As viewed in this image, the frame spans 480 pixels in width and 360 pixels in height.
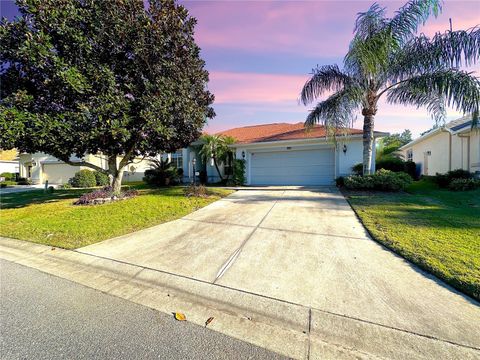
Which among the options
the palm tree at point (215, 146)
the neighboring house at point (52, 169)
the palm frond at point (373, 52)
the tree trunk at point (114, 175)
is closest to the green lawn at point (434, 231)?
the palm frond at point (373, 52)

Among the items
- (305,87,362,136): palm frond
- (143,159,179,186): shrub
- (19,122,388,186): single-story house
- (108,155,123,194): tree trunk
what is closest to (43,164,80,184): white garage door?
(143,159,179,186): shrub

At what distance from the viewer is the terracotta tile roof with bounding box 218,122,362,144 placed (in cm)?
1339

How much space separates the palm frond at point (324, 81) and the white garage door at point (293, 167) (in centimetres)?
377

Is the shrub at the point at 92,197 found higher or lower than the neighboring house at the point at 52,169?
lower

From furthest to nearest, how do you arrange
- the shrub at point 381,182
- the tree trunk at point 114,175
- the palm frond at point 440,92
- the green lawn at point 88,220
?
the tree trunk at point 114,175 < the shrub at point 381,182 < the palm frond at point 440,92 < the green lawn at point 88,220

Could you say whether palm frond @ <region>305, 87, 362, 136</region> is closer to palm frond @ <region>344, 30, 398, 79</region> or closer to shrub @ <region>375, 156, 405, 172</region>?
palm frond @ <region>344, 30, 398, 79</region>

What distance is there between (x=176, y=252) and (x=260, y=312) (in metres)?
2.19

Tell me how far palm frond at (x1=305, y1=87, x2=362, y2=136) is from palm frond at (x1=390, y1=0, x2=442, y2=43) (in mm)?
2478

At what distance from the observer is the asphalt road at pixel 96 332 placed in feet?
6.74

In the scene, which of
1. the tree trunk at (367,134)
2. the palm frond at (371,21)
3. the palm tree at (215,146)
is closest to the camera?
the palm frond at (371,21)

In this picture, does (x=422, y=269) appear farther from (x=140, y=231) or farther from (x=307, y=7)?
(x=307, y=7)

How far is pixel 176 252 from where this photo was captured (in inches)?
168

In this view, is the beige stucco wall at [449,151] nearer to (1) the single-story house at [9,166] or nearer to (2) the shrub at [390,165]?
(2) the shrub at [390,165]

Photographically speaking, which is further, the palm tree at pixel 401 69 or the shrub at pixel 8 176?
the shrub at pixel 8 176
